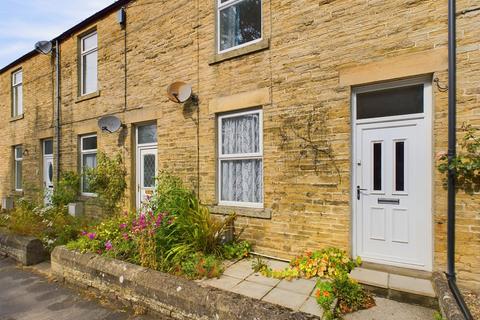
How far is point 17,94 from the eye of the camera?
11766 millimetres

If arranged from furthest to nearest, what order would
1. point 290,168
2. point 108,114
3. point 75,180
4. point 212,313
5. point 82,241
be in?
1. point 75,180
2. point 108,114
3. point 82,241
4. point 290,168
5. point 212,313

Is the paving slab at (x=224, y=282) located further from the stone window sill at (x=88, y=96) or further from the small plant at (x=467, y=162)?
the stone window sill at (x=88, y=96)

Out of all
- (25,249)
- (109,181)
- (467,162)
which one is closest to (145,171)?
(109,181)

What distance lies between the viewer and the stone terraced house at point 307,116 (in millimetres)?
3799

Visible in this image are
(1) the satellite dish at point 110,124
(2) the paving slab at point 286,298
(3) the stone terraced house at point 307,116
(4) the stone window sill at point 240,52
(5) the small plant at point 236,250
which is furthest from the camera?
(1) the satellite dish at point 110,124

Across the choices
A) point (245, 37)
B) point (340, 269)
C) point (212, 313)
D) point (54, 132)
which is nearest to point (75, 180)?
point (54, 132)

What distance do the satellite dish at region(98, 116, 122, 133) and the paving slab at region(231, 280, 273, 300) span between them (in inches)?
207

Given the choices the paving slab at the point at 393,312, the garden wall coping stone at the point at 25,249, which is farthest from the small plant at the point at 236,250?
the garden wall coping stone at the point at 25,249

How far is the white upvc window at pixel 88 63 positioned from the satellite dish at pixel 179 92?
3.85m

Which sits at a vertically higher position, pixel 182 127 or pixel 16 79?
pixel 16 79

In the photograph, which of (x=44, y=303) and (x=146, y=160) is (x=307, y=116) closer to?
(x=146, y=160)

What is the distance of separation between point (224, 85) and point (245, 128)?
933 millimetres

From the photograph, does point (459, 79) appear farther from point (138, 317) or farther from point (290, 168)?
point (138, 317)

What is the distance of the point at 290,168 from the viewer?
4.82 metres
